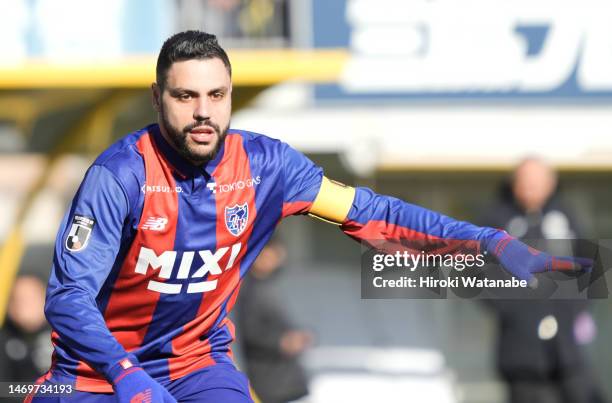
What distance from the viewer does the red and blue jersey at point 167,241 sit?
3816 millimetres

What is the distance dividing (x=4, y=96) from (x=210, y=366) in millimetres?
4004

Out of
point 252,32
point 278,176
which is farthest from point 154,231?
point 252,32

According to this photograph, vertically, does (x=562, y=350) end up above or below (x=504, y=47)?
below

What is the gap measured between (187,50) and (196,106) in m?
0.17

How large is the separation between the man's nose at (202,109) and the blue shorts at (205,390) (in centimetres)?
82

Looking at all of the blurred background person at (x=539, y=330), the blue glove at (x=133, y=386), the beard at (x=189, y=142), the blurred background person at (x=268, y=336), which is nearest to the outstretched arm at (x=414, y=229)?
the beard at (x=189, y=142)

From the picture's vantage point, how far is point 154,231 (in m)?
4.01

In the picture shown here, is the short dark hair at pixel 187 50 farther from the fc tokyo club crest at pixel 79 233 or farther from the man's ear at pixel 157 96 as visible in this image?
the fc tokyo club crest at pixel 79 233

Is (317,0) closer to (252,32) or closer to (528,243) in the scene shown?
(252,32)

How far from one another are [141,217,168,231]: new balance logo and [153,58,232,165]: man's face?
0.21m

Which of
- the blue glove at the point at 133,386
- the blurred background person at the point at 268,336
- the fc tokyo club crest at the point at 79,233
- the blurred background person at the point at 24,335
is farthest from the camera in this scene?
the blurred background person at the point at 268,336

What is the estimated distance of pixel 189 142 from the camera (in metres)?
4.01

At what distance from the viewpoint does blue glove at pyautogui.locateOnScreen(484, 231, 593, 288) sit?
13.9ft

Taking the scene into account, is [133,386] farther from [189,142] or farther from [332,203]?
[332,203]
